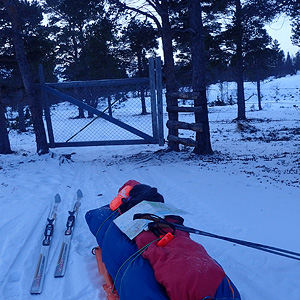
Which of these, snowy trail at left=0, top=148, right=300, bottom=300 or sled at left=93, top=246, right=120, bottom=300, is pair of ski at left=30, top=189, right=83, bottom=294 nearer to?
snowy trail at left=0, top=148, right=300, bottom=300

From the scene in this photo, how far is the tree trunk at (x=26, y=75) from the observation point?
29.9 feet

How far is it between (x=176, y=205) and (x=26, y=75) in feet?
22.2

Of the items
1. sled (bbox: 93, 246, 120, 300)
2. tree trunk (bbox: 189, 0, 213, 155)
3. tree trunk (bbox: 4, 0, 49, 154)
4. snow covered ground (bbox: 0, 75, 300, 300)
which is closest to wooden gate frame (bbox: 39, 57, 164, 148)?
snow covered ground (bbox: 0, 75, 300, 300)

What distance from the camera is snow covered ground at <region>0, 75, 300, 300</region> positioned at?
9.69 ft

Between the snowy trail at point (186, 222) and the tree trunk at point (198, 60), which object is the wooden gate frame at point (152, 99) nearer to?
the snowy trail at point (186, 222)

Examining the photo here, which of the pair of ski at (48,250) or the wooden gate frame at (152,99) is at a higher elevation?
the wooden gate frame at (152,99)

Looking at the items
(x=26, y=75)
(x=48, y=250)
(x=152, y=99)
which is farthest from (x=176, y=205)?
(x=26, y=75)

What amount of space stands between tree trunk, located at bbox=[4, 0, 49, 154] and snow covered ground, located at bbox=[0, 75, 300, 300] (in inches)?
26.9

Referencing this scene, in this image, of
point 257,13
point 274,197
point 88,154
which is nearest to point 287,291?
point 274,197

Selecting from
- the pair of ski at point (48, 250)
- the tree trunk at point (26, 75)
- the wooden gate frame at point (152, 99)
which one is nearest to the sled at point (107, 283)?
the pair of ski at point (48, 250)

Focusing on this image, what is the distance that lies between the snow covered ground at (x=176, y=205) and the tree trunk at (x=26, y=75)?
2.25 feet

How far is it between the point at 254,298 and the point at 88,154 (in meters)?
8.85

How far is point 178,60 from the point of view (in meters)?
24.3

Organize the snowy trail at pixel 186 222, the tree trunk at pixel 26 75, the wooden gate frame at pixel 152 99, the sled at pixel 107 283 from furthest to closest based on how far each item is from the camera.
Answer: the tree trunk at pixel 26 75 < the wooden gate frame at pixel 152 99 < the snowy trail at pixel 186 222 < the sled at pixel 107 283
